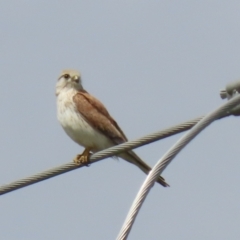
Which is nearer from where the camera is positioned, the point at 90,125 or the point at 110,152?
the point at 110,152

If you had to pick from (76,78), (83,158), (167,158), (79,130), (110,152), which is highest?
(76,78)

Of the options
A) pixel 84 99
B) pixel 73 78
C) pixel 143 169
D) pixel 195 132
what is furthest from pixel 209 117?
pixel 73 78

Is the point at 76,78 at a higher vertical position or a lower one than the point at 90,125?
higher

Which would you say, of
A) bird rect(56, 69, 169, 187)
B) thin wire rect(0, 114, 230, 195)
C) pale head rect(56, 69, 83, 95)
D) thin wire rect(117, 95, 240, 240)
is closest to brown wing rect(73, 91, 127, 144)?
bird rect(56, 69, 169, 187)

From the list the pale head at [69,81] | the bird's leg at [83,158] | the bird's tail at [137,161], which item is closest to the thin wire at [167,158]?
the bird's leg at [83,158]

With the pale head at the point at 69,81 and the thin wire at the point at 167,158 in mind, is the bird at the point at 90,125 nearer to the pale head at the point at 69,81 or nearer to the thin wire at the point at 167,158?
the pale head at the point at 69,81

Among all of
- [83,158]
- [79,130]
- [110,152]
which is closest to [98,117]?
[79,130]

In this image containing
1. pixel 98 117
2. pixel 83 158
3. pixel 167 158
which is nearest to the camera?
pixel 167 158

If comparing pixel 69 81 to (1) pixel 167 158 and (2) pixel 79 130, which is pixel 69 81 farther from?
(1) pixel 167 158
